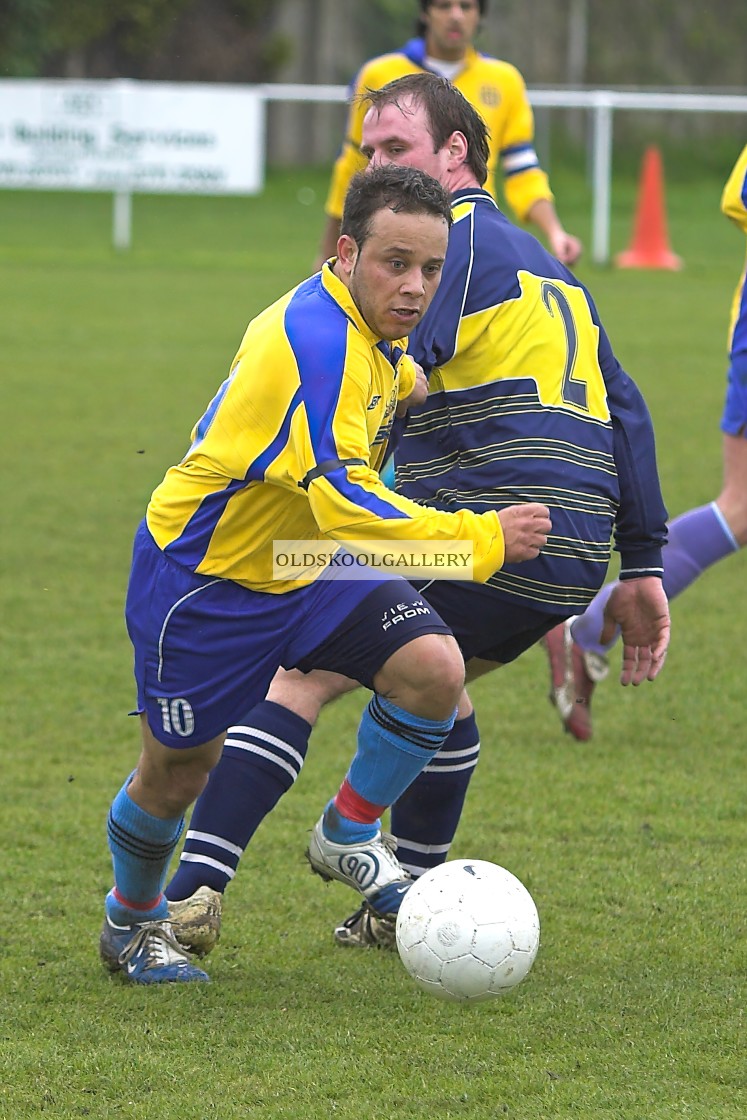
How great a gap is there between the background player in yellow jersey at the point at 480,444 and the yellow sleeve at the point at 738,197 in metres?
1.62

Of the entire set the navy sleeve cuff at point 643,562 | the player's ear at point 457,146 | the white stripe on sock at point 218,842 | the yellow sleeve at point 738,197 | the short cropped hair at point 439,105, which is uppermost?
the short cropped hair at point 439,105

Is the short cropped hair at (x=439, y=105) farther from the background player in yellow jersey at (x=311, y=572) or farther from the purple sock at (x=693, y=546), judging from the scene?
the purple sock at (x=693, y=546)

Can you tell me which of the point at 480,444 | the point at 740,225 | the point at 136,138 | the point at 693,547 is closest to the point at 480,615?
the point at 480,444

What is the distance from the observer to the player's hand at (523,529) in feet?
8.98

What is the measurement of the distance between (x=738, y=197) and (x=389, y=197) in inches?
90.6

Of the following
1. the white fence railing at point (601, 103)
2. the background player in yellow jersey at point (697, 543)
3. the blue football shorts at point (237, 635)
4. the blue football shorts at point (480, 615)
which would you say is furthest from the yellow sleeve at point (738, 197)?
the white fence railing at point (601, 103)

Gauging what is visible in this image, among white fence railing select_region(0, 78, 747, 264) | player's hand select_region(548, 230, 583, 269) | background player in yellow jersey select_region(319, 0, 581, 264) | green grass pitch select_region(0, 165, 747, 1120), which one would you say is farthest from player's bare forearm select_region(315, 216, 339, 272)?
white fence railing select_region(0, 78, 747, 264)

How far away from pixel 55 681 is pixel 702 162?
66.2 ft

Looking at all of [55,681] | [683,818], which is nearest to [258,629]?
[683,818]

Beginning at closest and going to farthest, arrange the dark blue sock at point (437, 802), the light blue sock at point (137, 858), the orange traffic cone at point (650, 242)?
1. the light blue sock at point (137, 858)
2. the dark blue sock at point (437, 802)
3. the orange traffic cone at point (650, 242)

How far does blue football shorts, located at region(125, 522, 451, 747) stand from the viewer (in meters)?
2.93

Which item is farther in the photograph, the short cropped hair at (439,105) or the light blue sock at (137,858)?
the short cropped hair at (439,105)

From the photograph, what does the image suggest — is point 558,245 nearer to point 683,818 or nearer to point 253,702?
point 683,818

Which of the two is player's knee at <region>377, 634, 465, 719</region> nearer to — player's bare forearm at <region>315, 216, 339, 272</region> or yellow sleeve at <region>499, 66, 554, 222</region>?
player's bare forearm at <region>315, 216, 339, 272</region>
